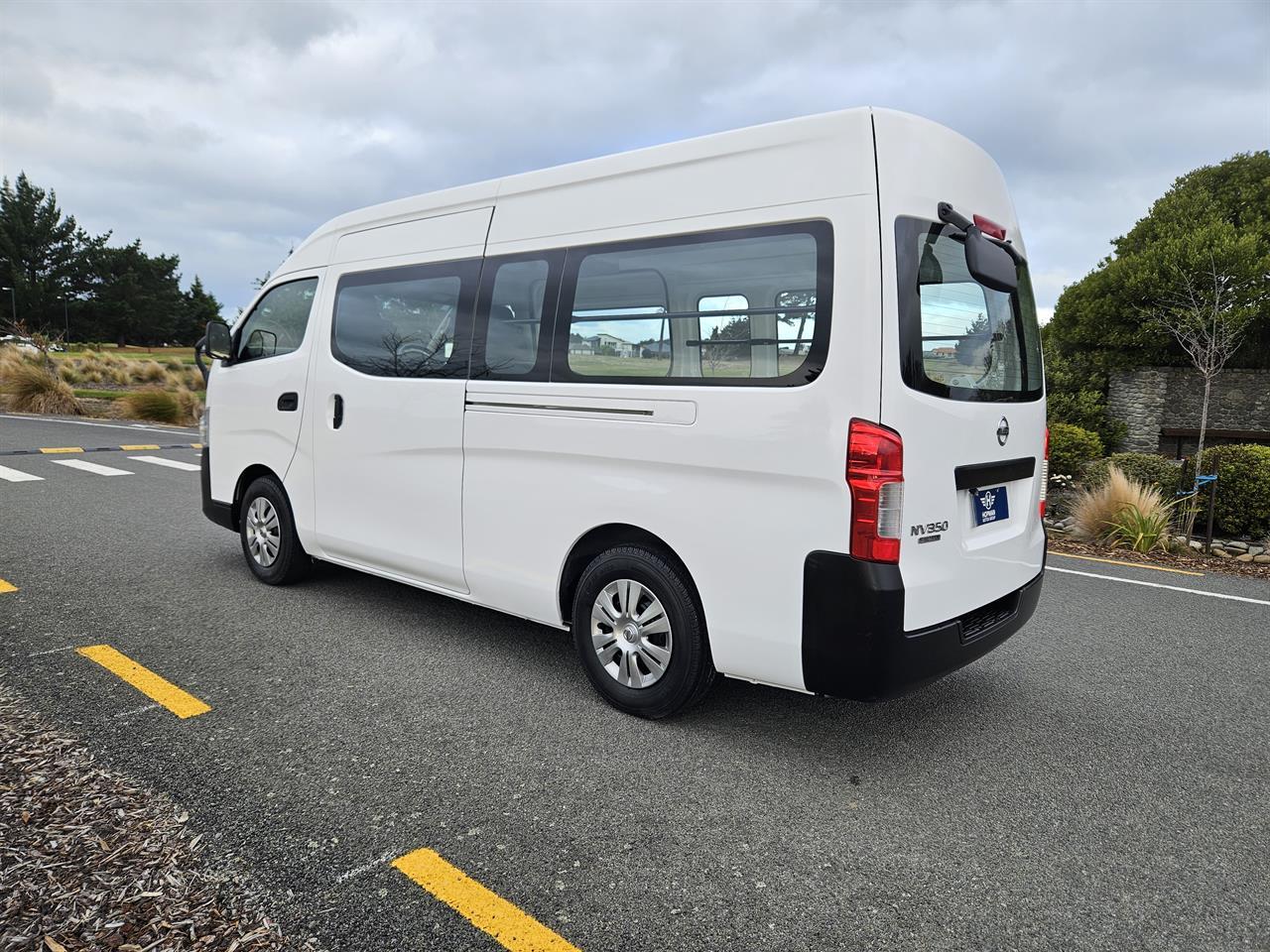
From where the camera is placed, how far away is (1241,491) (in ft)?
27.9

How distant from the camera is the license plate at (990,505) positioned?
10.7 ft

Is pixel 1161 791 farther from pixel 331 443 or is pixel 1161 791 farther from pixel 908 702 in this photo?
pixel 331 443

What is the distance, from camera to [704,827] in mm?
2725

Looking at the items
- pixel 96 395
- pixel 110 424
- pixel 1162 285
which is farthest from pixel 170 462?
pixel 1162 285

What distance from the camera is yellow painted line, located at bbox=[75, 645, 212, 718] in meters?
3.47

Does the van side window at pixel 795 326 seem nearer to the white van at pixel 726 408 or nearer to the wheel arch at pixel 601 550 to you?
the white van at pixel 726 408

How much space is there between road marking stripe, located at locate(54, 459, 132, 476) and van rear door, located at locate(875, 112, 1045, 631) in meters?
10.2

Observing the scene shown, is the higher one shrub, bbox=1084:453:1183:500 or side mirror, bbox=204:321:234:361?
side mirror, bbox=204:321:234:361

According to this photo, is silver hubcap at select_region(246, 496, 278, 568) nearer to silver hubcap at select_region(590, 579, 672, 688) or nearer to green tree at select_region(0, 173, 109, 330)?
silver hubcap at select_region(590, 579, 672, 688)

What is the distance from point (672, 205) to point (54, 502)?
745 centimetres

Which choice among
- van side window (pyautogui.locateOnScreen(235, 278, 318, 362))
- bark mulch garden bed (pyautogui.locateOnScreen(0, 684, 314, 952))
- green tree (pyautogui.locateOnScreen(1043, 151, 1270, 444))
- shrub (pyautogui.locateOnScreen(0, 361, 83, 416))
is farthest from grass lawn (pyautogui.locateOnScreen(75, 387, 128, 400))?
green tree (pyautogui.locateOnScreen(1043, 151, 1270, 444))

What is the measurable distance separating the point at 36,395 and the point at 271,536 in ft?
60.2

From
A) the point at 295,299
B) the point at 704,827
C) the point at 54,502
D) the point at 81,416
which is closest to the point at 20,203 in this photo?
the point at 81,416

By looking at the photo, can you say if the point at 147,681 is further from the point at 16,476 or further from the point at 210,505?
the point at 16,476
